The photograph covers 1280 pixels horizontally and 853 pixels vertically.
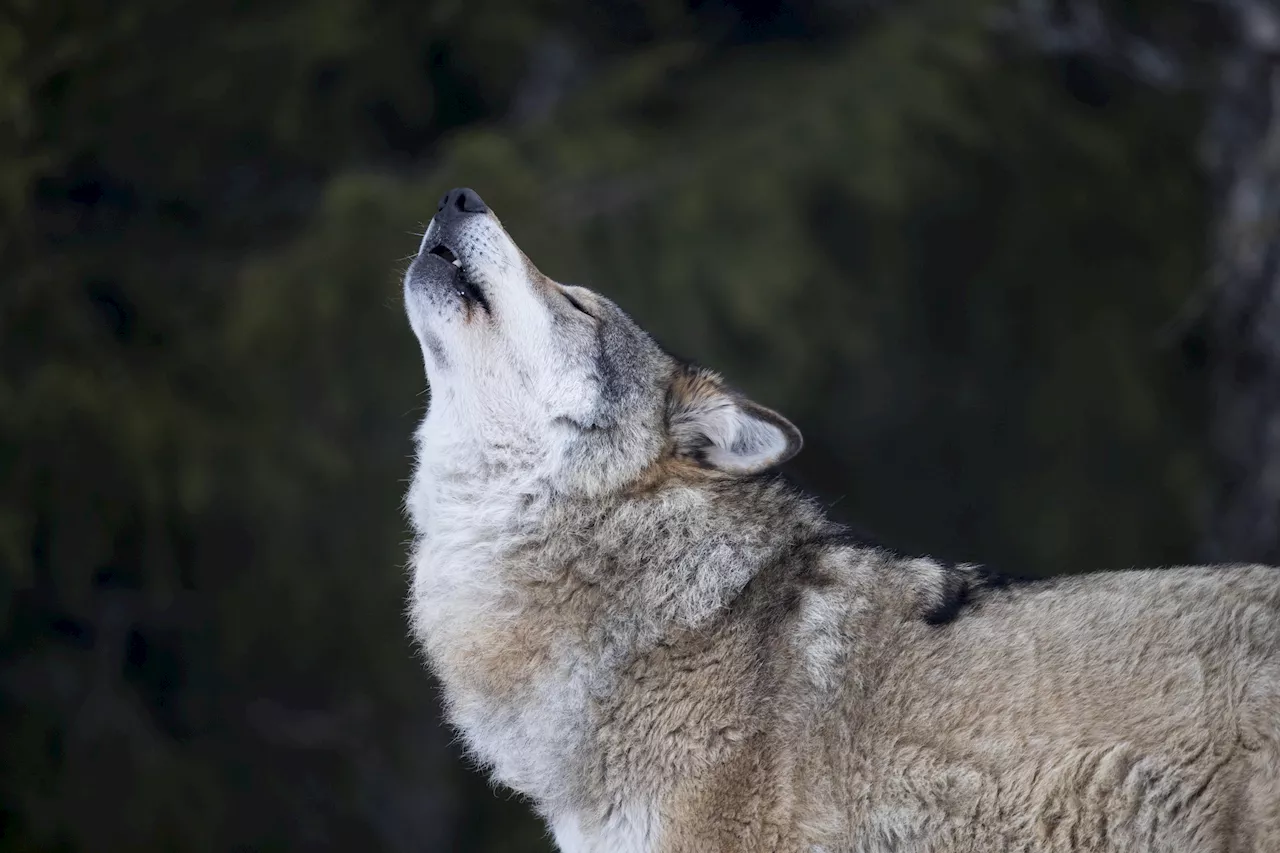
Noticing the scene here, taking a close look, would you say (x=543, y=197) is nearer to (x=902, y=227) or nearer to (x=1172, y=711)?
(x=902, y=227)

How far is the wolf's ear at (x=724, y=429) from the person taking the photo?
461 cm

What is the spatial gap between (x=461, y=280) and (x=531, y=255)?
418cm

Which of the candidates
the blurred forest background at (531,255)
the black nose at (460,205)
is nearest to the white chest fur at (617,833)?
the black nose at (460,205)

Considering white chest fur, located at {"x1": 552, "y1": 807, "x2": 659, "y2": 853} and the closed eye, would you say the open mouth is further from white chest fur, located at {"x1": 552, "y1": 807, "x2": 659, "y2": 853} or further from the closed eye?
white chest fur, located at {"x1": 552, "y1": 807, "x2": 659, "y2": 853}

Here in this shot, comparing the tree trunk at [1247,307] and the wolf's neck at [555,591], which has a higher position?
the tree trunk at [1247,307]

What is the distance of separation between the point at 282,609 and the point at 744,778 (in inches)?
256

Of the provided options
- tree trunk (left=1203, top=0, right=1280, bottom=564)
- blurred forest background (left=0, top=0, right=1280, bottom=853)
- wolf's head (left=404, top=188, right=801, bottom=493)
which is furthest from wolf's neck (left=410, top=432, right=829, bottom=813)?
tree trunk (left=1203, top=0, right=1280, bottom=564)

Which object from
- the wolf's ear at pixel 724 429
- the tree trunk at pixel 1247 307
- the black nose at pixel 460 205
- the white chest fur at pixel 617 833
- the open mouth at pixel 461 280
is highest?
the tree trunk at pixel 1247 307

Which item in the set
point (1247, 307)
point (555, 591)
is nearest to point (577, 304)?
point (555, 591)

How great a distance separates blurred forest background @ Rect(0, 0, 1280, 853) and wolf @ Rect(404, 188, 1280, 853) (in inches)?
173

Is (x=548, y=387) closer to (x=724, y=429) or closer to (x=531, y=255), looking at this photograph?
(x=724, y=429)

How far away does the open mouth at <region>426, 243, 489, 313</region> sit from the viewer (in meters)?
4.82

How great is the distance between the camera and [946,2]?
34.7ft

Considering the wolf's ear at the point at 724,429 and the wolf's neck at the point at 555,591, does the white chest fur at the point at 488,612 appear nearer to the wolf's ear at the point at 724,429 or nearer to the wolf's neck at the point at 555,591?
the wolf's neck at the point at 555,591
